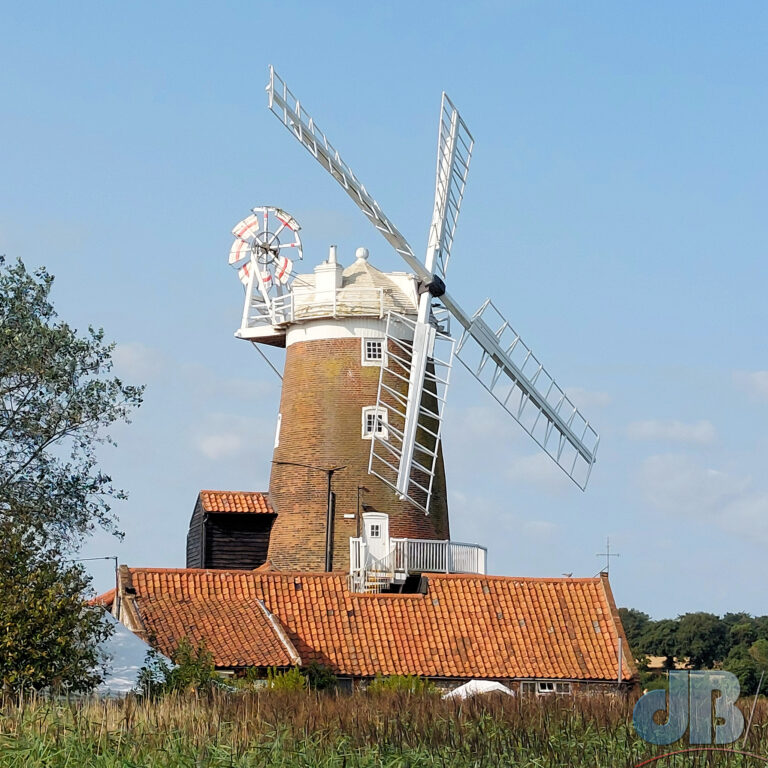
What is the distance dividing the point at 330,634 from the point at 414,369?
254 inches

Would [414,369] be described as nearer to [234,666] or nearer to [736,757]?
[234,666]

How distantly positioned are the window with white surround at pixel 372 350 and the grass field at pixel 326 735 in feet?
58.7

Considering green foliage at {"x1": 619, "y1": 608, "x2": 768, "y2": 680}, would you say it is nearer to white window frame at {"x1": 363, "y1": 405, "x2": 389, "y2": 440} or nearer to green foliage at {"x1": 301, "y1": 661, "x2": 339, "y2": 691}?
white window frame at {"x1": 363, "y1": 405, "x2": 389, "y2": 440}

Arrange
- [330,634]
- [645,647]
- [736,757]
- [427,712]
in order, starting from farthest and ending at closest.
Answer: [645,647] < [330,634] < [427,712] < [736,757]

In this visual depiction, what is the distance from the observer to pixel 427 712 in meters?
17.7

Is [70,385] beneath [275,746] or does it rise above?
above

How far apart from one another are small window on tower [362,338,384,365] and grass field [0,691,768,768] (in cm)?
1789

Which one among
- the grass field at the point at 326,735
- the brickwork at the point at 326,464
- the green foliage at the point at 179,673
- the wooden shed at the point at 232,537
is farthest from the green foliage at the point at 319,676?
the grass field at the point at 326,735

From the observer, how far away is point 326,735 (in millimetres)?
15977

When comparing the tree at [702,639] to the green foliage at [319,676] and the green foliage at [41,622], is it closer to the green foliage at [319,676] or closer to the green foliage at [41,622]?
the green foliage at [319,676]

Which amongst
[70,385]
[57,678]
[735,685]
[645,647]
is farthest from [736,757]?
[645,647]

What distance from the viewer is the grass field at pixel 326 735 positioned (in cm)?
1454

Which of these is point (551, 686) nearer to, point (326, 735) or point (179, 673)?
point (179, 673)

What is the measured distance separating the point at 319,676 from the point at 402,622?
3.57m
